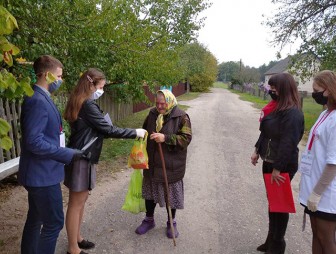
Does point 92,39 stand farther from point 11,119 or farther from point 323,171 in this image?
point 323,171

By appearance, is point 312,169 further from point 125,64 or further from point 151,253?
point 125,64

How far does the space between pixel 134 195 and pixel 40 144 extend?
1.67 metres

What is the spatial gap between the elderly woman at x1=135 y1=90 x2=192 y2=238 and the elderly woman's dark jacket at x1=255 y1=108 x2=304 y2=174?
854 millimetres

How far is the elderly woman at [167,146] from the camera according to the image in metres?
3.35

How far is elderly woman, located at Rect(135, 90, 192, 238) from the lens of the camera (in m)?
3.35

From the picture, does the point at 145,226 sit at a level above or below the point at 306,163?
below

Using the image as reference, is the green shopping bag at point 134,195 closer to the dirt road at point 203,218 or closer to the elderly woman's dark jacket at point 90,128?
the dirt road at point 203,218

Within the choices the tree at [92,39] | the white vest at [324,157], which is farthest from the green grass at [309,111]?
the white vest at [324,157]

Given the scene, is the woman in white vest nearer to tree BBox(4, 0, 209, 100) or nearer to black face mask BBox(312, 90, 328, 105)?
black face mask BBox(312, 90, 328, 105)

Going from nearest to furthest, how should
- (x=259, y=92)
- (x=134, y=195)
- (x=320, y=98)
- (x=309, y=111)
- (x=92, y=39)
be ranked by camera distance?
(x=320, y=98) < (x=134, y=195) < (x=92, y=39) < (x=309, y=111) < (x=259, y=92)

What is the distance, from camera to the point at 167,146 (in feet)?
11.2

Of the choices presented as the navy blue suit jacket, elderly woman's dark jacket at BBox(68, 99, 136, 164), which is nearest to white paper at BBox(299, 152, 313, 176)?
elderly woman's dark jacket at BBox(68, 99, 136, 164)

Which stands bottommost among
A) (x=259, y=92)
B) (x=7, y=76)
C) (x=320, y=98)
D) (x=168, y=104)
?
(x=259, y=92)

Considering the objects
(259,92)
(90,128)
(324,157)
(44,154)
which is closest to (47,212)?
(44,154)
